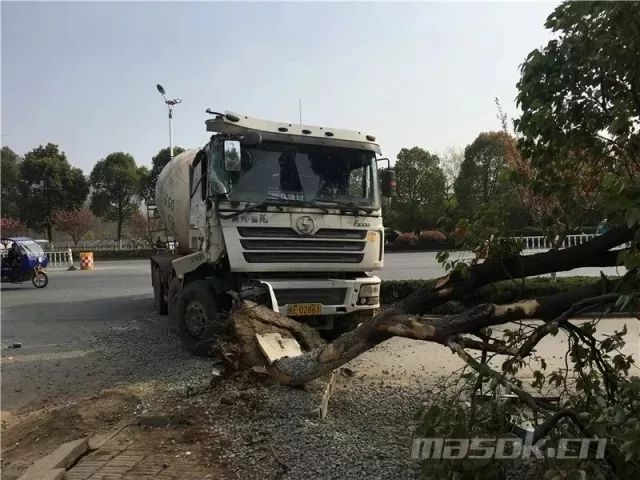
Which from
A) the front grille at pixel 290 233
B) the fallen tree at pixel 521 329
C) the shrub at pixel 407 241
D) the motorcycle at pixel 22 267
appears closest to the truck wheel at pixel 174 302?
the front grille at pixel 290 233

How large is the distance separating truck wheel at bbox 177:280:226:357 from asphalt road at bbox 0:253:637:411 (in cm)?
32

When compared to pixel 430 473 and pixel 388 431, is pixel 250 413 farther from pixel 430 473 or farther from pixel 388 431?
pixel 430 473

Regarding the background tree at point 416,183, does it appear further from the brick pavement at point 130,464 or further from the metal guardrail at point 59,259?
the brick pavement at point 130,464

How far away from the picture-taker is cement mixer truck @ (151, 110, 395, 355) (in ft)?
21.0

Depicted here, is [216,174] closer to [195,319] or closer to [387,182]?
[195,319]

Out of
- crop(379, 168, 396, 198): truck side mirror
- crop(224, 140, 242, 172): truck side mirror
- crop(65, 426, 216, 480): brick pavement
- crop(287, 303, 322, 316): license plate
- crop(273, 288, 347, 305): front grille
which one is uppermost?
crop(224, 140, 242, 172): truck side mirror

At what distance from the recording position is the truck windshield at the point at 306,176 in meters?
6.52

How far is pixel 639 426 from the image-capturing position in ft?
6.66

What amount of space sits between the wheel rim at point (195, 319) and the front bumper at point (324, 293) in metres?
0.98

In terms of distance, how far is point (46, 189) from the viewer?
1503 inches

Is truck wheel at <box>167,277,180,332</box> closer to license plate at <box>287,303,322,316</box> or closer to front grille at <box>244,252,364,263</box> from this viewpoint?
front grille at <box>244,252,364,263</box>

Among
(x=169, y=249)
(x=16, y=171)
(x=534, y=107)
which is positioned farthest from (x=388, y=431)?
(x=16, y=171)

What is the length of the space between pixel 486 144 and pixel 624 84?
3071 cm

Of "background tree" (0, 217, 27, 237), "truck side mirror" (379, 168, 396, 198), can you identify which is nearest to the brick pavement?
"truck side mirror" (379, 168, 396, 198)
